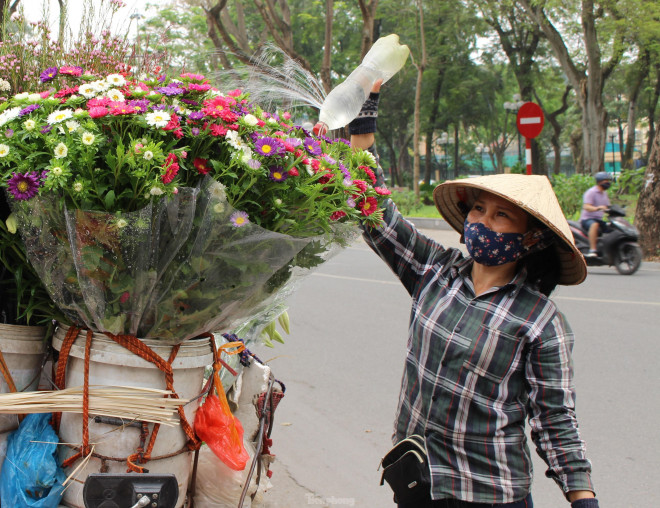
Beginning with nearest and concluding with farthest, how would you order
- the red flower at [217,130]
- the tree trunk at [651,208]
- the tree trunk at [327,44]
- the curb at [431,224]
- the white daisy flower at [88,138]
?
the white daisy flower at [88,138]
the red flower at [217,130]
the tree trunk at [651,208]
the tree trunk at [327,44]
the curb at [431,224]

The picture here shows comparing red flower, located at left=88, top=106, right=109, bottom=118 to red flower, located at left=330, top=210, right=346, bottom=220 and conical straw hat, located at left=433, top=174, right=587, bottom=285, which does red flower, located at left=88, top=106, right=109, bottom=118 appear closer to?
red flower, located at left=330, top=210, right=346, bottom=220

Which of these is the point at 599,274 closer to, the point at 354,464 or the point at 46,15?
the point at 354,464

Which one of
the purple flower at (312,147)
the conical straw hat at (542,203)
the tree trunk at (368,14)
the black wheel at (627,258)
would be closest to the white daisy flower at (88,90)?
the purple flower at (312,147)

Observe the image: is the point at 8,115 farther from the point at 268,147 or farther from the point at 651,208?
the point at 651,208

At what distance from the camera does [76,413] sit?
57.6 inches

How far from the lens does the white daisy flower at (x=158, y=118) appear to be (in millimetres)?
1368

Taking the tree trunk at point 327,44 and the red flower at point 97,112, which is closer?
the red flower at point 97,112

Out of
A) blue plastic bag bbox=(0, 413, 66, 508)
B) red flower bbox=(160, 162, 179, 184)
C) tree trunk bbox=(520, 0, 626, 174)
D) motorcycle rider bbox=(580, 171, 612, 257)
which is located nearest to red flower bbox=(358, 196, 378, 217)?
red flower bbox=(160, 162, 179, 184)

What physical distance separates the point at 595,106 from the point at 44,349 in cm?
2166

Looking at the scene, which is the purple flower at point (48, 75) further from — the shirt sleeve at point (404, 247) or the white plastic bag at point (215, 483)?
the shirt sleeve at point (404, 247)

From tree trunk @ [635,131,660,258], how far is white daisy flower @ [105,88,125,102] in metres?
12.2

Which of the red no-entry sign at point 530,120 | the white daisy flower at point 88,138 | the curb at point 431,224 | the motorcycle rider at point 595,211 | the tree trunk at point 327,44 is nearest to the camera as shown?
the white daisy flower at point 88,138

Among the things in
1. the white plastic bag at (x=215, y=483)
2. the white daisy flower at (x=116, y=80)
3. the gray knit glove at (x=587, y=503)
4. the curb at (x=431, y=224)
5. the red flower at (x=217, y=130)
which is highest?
the white daisy flower at (x=116, y=80)

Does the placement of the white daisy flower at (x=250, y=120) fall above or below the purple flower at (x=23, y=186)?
above
